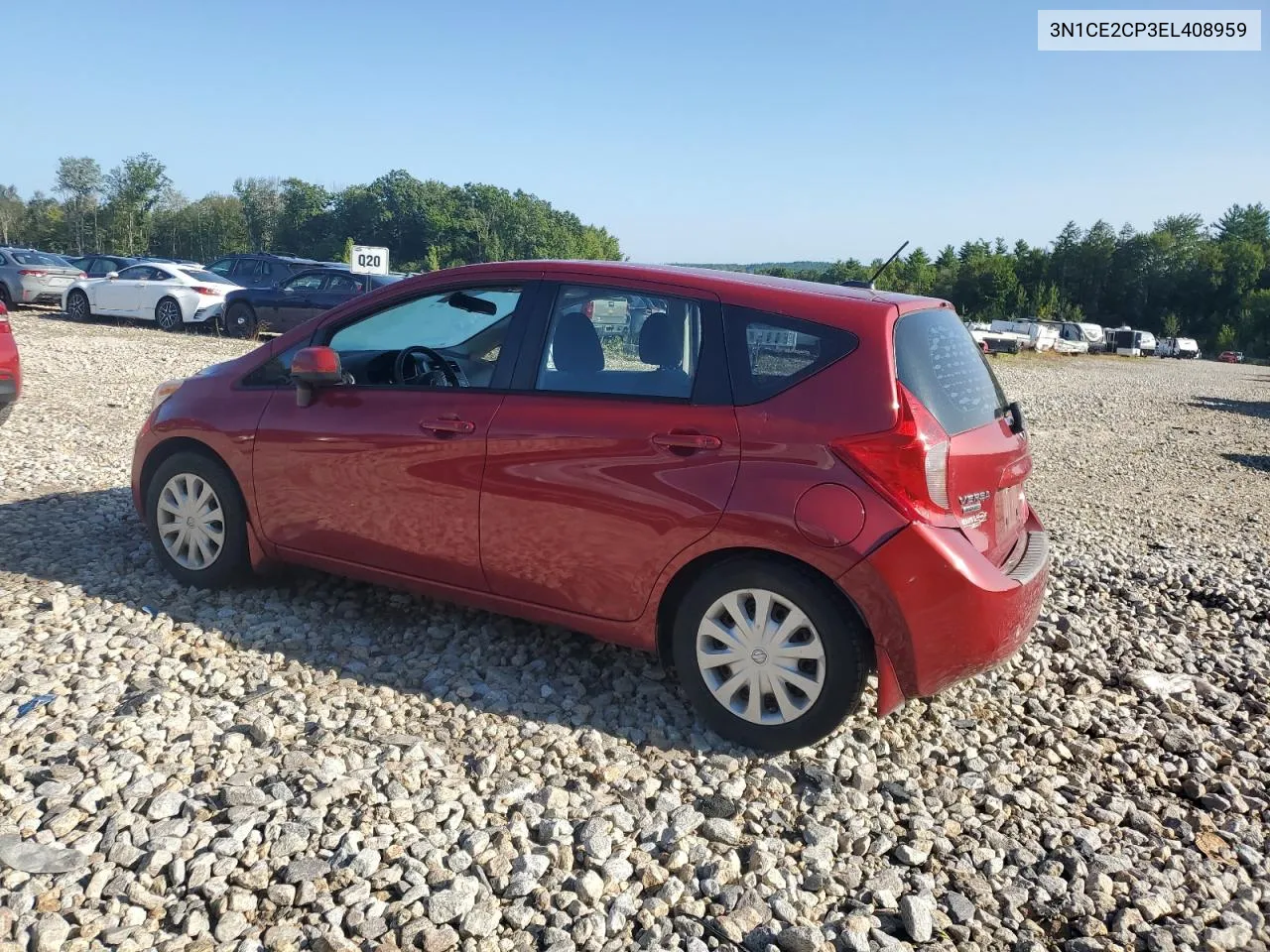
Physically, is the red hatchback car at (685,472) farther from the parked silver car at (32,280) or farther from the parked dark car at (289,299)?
the parked silver car at (32,280)

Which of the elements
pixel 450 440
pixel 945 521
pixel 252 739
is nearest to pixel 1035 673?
pixel 945 521

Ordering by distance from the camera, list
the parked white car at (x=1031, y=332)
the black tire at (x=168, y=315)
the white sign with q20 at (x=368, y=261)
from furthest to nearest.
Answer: the parked white car at (x=1031, y=332)
the black tire at (x=168, y=315)
the white sign with q20 at (x=368, y=261)

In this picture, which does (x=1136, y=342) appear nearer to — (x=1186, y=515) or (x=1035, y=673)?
(x=1186, y=515)

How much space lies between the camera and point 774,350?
12.1 ft

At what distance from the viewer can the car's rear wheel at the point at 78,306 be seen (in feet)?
70.8

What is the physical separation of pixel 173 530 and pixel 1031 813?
406 centimetres

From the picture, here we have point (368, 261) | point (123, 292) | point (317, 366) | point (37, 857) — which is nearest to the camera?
point (37, 857)

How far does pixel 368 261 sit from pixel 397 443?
1640cm

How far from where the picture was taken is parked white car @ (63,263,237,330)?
20031 millimetres

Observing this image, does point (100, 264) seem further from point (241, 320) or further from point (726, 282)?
point (726, 282)

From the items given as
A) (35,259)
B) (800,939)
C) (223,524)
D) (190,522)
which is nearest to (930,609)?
(800,939)

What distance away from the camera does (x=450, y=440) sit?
418 cm

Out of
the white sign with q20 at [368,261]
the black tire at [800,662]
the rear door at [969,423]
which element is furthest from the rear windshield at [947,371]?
the white sign with q20 at [368,261]

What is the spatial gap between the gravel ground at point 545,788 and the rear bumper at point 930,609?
0.44 m
